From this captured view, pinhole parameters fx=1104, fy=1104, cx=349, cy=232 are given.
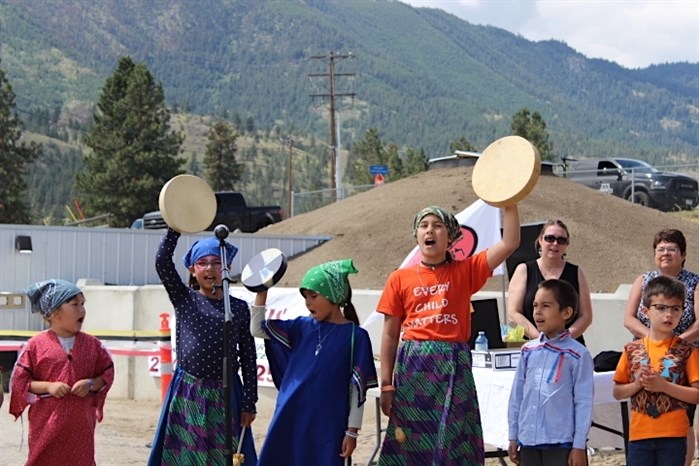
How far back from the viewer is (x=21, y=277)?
18.9m

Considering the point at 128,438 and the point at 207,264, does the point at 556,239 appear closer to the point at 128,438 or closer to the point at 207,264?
the point at 207,264

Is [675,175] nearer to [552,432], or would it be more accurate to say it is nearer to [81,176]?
[552,432]

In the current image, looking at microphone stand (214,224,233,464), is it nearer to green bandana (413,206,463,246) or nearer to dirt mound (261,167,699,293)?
green bandana (413,206,463,246)

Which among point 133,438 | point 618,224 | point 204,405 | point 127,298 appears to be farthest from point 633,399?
point 618,224

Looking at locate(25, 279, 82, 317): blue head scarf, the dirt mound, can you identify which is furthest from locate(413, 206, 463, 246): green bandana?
the dirt mound

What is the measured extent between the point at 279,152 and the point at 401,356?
565 feet

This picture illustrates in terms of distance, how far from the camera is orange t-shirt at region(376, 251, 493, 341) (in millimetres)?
5840

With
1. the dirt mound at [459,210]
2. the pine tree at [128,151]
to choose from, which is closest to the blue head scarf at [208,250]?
the dirt mound at [459,210]

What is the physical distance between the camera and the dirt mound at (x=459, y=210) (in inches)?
795

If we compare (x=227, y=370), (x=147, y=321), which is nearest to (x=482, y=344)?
(x=227, y=370)

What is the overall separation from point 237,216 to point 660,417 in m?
27.8

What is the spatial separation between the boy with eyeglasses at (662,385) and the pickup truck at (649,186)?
24609 mm

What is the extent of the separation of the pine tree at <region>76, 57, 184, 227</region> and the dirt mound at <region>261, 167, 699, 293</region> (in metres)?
29.0

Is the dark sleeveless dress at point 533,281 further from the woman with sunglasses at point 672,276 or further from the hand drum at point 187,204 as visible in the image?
the hand drum at point 187,204
